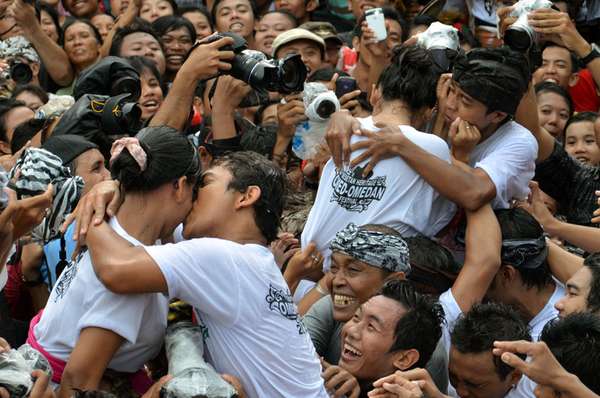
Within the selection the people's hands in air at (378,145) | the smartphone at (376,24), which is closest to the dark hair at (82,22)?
the smartphone at (376,24)

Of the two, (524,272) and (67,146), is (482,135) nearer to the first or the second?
(524,272)

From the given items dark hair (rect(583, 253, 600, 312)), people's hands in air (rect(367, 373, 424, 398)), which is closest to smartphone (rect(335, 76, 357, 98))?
dark hair (rect(583, 253, 600, 312))

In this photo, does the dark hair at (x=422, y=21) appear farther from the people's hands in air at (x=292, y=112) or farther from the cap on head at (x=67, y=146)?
the cap on head at (x=67, y=146)

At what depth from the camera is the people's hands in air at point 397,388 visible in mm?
3389

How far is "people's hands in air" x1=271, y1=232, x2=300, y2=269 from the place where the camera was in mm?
4873

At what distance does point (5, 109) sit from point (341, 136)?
2.61 meters

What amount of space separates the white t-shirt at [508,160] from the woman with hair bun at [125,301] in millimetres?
1338

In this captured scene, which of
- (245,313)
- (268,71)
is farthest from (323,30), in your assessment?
(245,313)

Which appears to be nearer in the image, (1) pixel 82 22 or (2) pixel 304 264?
Result: (2) pixel 304 264

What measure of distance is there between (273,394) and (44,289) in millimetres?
1502

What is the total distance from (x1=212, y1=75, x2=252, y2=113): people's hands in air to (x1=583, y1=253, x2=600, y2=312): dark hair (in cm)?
196

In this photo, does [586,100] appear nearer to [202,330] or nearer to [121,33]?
[121,33]

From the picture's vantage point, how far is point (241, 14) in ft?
27.5

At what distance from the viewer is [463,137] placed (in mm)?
4578
